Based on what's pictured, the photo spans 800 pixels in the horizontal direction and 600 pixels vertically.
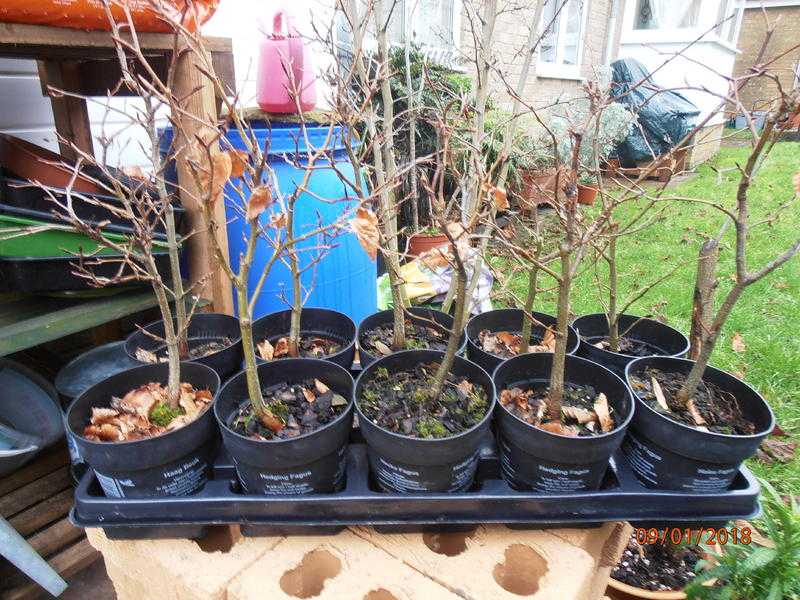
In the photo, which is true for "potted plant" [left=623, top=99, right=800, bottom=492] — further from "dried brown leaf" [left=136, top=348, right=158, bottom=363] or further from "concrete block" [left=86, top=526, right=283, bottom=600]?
"dried brown leaf" [left=136, top=348, right=158, bottom=363]

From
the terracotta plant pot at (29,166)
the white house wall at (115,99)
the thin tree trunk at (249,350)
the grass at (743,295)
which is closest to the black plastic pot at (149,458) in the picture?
the thin tree trunk at (249,350)

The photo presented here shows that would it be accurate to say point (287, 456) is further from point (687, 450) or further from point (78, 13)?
point (78, 13)

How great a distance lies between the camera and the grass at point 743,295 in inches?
89.7

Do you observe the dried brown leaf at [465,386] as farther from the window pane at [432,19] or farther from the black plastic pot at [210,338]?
the window pane at [432,19]

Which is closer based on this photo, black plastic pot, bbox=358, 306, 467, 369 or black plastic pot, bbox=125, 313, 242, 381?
black plastic pot, bbox=125, 313, 242, 381

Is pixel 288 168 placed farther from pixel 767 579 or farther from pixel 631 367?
pixel 767 579

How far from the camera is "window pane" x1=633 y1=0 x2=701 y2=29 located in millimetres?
9102

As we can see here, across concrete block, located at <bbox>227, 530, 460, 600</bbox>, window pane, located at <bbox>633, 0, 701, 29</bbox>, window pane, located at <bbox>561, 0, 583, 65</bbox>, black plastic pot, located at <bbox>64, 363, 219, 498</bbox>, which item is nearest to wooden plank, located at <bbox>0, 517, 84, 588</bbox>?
black plastic pot, located at <bbox>64, 363, 219, 498</bbox>

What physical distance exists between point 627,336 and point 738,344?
4.81 ft

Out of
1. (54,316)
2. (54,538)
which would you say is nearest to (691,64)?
(54,316)

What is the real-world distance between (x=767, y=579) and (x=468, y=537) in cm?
72

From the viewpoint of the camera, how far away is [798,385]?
239 cm

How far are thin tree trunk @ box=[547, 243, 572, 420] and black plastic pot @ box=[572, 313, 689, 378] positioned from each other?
1.18 feet

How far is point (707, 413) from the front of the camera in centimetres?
121
